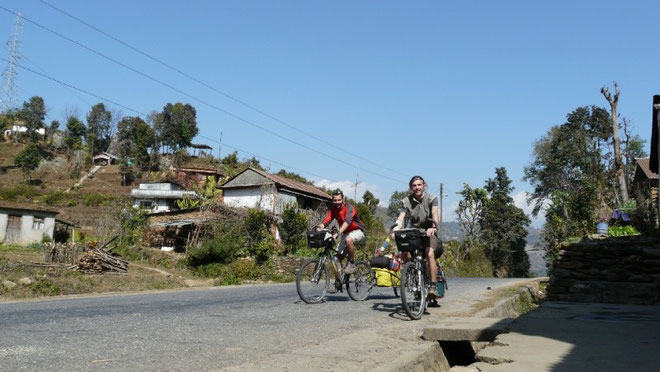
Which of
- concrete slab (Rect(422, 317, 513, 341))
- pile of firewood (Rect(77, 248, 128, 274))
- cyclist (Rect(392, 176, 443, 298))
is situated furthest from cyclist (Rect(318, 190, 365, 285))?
pile of firewood (Rect(77, 248, 128, 274))

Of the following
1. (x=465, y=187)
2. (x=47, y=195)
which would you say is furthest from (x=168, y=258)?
(x=47, y=195)

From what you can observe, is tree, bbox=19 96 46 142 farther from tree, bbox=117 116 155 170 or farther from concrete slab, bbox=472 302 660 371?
concrete slab, bbox=472 302 660 371

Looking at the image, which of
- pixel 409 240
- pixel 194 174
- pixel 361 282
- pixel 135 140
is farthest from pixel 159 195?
pixel 409 240

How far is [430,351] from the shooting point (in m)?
4.34

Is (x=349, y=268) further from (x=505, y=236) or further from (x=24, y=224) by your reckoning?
(x=505, y=236)

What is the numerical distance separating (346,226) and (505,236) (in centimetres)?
4731

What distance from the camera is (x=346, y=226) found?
28.8 feet

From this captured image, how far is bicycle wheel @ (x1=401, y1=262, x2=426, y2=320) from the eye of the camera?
6.70 meters

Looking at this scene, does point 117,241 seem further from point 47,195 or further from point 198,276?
point 47,195

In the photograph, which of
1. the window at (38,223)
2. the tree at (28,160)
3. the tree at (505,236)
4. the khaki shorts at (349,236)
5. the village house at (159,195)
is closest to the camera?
the khaki shorts at (349,236)

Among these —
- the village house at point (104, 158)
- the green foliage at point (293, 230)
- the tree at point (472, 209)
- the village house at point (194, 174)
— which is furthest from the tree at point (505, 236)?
the village house at point (104, 158)

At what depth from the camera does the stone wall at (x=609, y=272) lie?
10.3m

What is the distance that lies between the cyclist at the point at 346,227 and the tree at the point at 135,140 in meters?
82.3

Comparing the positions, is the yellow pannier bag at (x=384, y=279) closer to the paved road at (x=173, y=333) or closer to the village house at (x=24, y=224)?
the paved road at (x=173, y=333)
